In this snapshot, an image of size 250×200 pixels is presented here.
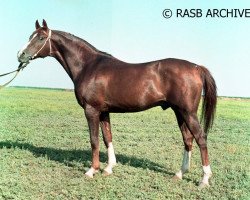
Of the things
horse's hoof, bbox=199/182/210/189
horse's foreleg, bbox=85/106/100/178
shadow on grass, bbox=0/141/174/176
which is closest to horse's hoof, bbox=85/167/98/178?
horse's foreleg, bbox=85/106/100/178

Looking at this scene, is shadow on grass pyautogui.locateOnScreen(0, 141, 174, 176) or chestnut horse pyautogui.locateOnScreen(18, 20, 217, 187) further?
shadow on grass pyautogui.locateOnScreen(0, 141, 174, 176)

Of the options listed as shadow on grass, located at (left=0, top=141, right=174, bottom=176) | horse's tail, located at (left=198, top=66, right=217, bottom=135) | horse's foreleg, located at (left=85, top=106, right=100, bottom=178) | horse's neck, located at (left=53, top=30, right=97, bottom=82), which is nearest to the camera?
horse's tail, located at (left=198, top=66, right=217, bottom=135)

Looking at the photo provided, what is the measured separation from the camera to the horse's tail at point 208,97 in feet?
21.7

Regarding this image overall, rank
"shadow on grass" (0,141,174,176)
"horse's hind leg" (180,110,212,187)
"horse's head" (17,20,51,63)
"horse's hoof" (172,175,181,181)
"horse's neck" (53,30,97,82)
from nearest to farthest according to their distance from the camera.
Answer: "horse's hind leg" (180,110,212,187) → "horse's hoof" (172,175,181,181) → "horse's head" (17,20,51,63) → "horse's neck" (53,30,97,82) → "shadow on grass" (0,141,174,176)

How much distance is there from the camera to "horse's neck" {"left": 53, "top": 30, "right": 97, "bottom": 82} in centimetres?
728

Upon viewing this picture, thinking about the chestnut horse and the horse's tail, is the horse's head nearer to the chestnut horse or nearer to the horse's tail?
the chestnut horse

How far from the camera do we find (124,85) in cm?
671

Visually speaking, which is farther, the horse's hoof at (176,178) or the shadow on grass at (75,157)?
the shadow on grass at (75,157)

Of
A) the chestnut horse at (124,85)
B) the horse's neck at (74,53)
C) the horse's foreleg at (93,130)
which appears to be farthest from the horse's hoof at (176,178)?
the horse's neck at (74,53)

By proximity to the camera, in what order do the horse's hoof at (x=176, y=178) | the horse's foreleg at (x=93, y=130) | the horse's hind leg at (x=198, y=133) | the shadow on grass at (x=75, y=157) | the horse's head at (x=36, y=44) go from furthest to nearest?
the shadow on grass at (x=75, y=157)
the horse's head at (x=36, y=44)
the horse's foreleg at (x=93, y=130)
the horse's hoof at (x=176, y=178)
the horse's hind leg at (x=198, y=133)

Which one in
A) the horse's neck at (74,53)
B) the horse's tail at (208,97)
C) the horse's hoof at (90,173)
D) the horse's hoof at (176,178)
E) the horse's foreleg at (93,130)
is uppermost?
the horse's neck at (74,53)

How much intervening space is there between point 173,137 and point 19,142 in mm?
5435

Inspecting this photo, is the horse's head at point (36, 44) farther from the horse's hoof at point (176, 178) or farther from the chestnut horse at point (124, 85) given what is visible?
the horse's hoof at point (176, 178)

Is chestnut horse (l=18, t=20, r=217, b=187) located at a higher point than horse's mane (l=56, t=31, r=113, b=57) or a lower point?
lower
